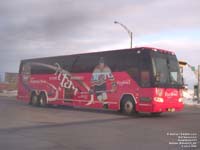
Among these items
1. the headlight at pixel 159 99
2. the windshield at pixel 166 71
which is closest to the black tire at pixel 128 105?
the headlight at pixel 159 99

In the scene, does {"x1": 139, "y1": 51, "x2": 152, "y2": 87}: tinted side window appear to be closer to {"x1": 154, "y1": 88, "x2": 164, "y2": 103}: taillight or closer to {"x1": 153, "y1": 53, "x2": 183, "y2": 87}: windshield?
{"x1": 153, "y1": 53, "x2": 183, "y2": 87}: windshield

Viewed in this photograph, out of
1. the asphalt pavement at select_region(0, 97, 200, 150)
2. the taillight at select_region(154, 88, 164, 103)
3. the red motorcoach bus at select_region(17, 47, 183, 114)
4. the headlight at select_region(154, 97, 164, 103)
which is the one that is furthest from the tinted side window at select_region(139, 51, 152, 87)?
the asphalt pavement at select_region(0, 97, 200, 150)

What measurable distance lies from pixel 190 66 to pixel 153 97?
64.7ft

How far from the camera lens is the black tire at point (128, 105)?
66.3ft

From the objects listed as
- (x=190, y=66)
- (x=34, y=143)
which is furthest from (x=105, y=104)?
(x=190, y=66)

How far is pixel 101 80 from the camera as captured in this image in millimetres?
22344

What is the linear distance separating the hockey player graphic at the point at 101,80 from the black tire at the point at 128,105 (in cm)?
99

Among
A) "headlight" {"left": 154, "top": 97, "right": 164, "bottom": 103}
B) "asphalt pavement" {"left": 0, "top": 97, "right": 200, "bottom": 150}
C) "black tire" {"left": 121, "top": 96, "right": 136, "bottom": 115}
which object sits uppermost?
"headlight" {"left": 154, "top": 97, "right": 164, "bottom": 103}

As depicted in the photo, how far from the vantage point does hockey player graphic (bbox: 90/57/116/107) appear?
2184 centimetres

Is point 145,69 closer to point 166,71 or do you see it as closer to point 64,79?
point 166,71

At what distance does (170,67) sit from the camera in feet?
67.8

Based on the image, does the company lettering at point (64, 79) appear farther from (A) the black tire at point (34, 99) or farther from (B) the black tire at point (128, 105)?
(B) the black tire at point (128, 105)

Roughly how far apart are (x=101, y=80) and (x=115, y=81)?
1180 mm

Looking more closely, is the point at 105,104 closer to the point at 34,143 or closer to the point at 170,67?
the point at 170,67
